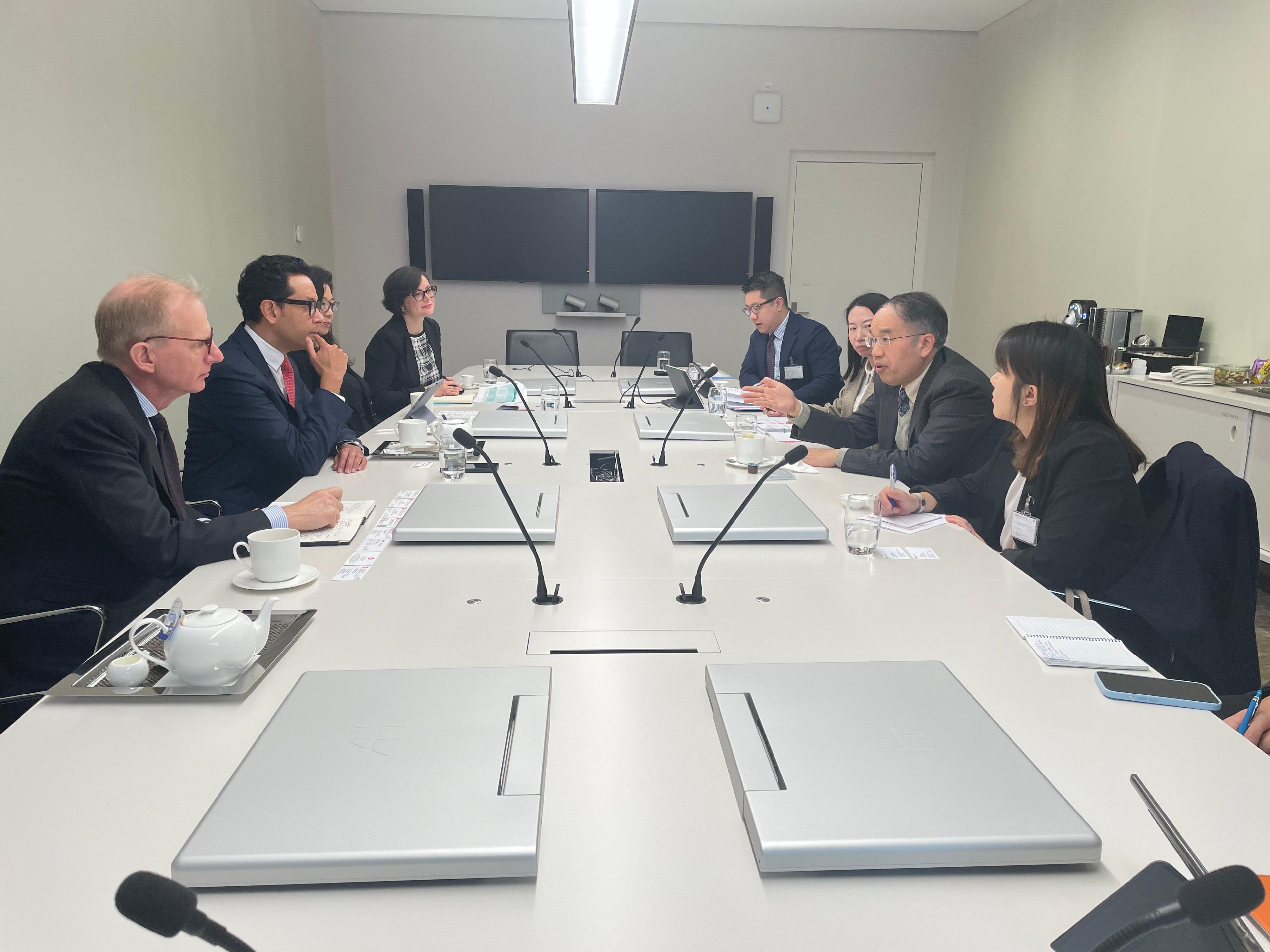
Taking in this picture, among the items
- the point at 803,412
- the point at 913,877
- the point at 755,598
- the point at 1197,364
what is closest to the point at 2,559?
the point at 755,598

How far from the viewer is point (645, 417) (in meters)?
3.26

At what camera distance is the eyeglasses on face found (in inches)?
110

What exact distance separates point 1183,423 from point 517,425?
313cm

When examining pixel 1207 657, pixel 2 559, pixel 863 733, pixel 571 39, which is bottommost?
pixel 1207 657

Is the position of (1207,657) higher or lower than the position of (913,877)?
lower

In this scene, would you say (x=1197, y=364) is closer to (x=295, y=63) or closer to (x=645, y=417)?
(x=645, y=417)

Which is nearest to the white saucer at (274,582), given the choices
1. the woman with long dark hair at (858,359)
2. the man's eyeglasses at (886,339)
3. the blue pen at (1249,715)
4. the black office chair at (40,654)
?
the black office chair at (40,654)

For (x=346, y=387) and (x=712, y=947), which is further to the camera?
(x=346, y=387)

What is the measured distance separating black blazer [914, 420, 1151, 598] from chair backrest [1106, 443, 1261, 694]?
11 cm

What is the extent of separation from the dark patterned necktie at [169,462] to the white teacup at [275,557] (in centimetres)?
51

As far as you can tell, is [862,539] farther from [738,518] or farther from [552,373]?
[552,373]

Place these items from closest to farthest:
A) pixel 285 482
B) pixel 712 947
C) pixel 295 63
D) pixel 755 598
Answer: pixel 712 947 < pixel 755 598 < pixel 285 482 < pixel 295 63

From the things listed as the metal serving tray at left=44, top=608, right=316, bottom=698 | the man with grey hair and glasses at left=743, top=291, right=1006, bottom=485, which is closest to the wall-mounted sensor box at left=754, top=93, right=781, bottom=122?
the man with grey hair and glasses at left=743, top=291, right=1006, bottom=485

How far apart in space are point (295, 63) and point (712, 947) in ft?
21.8
